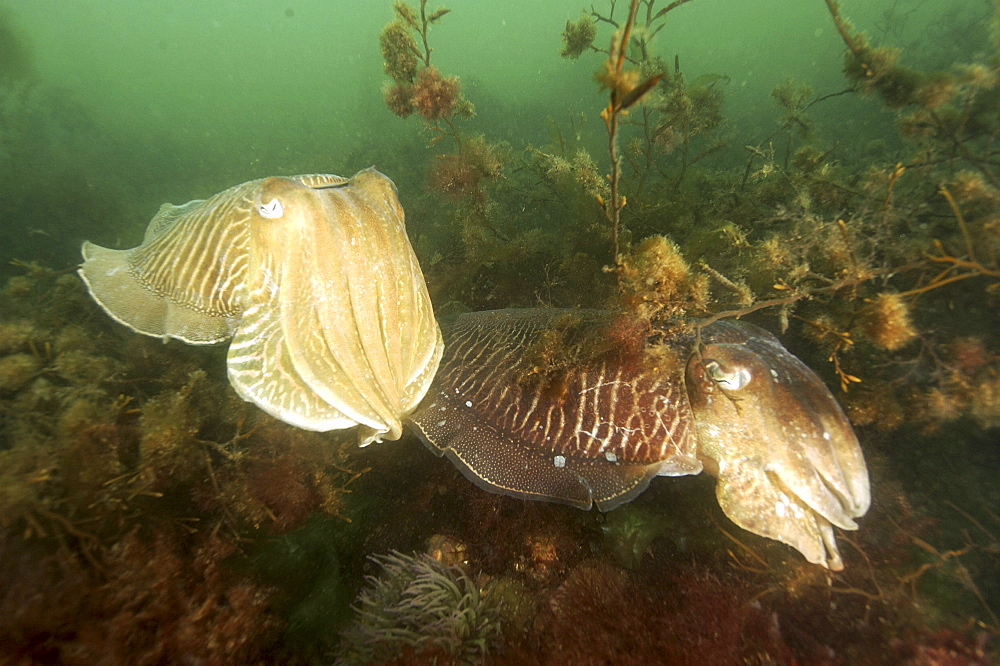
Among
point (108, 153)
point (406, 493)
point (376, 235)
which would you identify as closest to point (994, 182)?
point (376, 235)

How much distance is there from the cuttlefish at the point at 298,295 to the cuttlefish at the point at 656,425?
842 millimetres

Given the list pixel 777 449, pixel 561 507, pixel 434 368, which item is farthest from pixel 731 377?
pixel 434 368

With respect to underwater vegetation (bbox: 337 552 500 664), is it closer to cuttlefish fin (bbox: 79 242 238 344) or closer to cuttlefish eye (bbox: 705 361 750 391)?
cuttlefish fin (bbox: 79 242 238 344)

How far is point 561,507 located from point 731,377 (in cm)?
187

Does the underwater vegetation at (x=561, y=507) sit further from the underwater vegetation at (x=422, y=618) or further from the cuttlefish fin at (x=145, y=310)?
the cuttlefish fin at (x=145, y=310)

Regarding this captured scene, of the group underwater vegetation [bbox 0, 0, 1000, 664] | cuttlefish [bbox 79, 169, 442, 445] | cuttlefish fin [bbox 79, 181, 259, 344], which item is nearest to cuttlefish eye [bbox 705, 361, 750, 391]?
underwater vegetation [bbox 0, 0, 1000, 664]

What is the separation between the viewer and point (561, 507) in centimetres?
363

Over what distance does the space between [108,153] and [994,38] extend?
38729mm

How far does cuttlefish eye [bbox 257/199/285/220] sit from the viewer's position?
2.59 metres

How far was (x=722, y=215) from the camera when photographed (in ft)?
18.5

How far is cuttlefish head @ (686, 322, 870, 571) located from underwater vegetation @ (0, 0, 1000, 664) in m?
0.37

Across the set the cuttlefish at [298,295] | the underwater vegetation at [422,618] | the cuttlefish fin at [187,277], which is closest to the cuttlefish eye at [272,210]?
the cuttlefish at [298,295]

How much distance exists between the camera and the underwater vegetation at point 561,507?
109 inches

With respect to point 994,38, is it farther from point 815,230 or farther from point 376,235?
point 376,235
